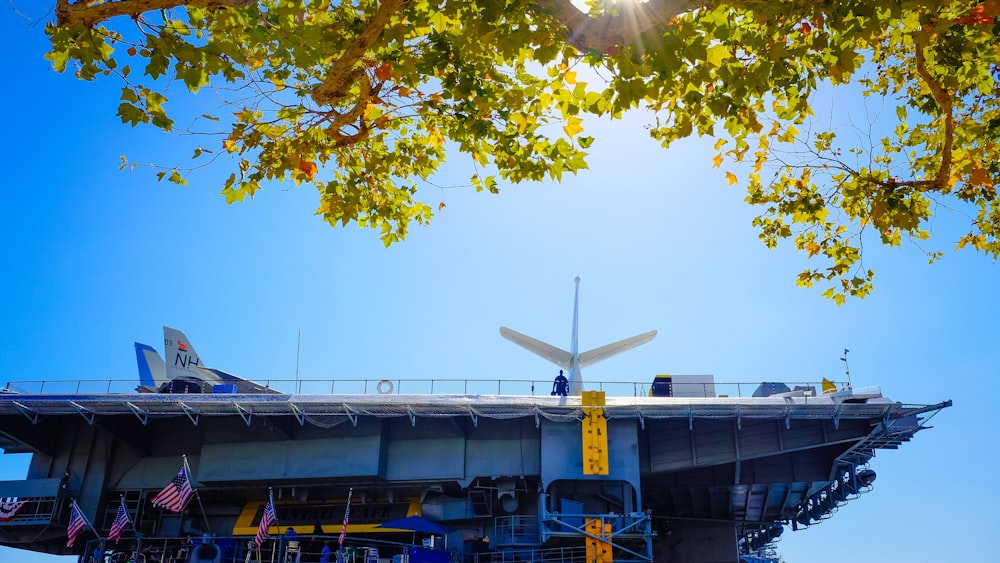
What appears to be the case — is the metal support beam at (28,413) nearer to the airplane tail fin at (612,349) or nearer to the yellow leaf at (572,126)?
the yellow leaf at (572,126)

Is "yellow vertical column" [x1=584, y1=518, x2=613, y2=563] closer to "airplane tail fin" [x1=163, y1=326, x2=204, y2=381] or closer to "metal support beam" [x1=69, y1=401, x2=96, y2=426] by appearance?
"metal support beam" [x1=69, y1=401, x2=96, y2=426]

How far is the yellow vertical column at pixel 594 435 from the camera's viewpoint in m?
33.5

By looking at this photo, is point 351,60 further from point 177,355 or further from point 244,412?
point 177,355

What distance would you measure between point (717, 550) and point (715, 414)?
650 inches

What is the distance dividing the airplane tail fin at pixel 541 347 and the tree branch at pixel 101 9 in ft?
176

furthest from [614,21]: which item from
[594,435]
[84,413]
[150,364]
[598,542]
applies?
[150,364]

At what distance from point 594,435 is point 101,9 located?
90.2 feet

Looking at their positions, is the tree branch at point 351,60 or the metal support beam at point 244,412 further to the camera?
the metal support beam at point 244,412

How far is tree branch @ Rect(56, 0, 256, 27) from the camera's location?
388 inches

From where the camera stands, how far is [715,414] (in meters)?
33.5

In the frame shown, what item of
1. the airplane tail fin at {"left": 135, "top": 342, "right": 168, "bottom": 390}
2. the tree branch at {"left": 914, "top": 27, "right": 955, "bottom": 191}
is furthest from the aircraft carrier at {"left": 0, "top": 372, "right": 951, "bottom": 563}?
the tree branch at {"left": 914, "top": 27, "right": 955, "bottom": 191}

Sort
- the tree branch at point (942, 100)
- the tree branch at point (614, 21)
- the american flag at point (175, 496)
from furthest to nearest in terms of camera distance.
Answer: the american flag at point (175, 496) → the tree branch at point (942, 100) → the tree branch at point (614, 21)

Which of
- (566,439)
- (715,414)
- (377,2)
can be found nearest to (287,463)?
(566,439)

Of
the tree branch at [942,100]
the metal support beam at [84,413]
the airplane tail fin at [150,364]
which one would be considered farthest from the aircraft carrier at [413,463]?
the tree branch at [942,100]
